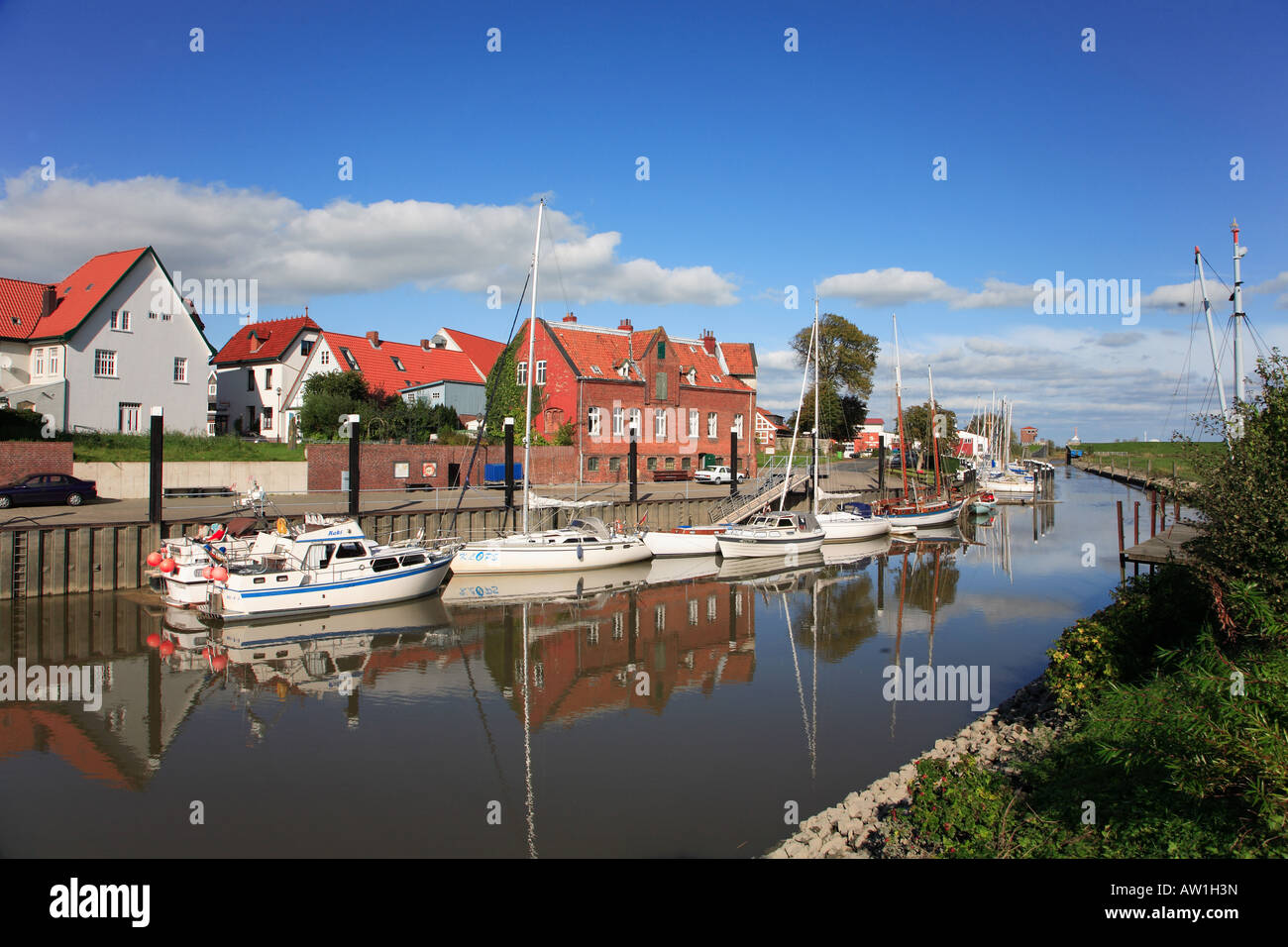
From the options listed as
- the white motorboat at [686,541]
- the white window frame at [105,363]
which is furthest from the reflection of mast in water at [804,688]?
the white window frame at [105,363]

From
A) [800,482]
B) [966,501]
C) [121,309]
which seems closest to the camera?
[121,309]

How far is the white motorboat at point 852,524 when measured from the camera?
41.8m

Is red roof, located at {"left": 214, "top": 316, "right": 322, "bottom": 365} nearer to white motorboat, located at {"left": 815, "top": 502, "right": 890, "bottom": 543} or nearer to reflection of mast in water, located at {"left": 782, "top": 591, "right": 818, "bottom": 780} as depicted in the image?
white motorboat, located at {"left": 815, "top": 502, "right": 890, "bottom": 543}

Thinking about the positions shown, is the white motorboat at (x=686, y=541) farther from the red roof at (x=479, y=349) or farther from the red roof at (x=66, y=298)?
the red roof at (x=479, y=349)

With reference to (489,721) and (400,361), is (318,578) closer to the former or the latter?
(489,721)

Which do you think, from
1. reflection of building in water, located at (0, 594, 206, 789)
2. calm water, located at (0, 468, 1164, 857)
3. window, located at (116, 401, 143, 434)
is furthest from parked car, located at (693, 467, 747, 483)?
reflection of building in water, located at (0, 594, 206, 789)

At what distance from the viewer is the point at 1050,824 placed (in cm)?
773

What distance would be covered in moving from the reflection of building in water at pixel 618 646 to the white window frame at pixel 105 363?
1221 inches

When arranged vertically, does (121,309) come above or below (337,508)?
above
